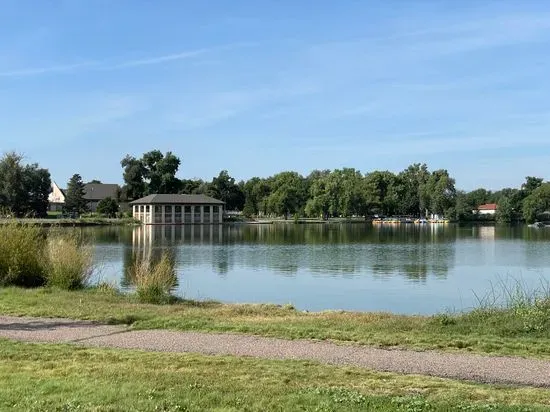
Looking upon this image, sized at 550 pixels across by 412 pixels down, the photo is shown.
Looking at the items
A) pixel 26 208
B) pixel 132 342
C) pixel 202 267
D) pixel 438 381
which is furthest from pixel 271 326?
pixel 26 208

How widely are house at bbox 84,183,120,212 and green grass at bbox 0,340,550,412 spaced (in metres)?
135

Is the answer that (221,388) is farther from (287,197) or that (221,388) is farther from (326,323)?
(287,197)

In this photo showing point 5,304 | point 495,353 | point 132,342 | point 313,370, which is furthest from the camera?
point 5,304

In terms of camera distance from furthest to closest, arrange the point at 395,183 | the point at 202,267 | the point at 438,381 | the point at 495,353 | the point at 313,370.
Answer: the point at 395,183
the point at 202,267
the point at 495,353
the point at 313,370
the point at 438,381

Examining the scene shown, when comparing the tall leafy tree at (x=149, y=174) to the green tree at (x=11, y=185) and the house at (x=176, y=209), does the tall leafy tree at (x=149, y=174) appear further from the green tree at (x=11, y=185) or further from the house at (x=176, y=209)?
the green tree at (x=11, y=185)

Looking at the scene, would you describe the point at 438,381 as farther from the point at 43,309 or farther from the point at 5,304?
the point at 5,304

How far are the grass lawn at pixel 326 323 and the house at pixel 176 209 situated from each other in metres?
97.0

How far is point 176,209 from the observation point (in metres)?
115

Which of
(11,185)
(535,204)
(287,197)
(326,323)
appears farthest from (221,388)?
(535,204)

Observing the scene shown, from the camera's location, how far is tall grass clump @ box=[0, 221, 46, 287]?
1805cm

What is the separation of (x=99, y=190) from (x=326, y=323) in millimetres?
138850

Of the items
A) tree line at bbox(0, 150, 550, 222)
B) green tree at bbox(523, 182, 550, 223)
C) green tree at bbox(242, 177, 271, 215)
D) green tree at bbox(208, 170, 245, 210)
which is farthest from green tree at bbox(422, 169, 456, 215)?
green tree at bbox(208, 170, 245, 210)

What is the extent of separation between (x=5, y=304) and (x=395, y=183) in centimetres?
13276

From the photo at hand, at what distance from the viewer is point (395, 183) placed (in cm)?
14200
